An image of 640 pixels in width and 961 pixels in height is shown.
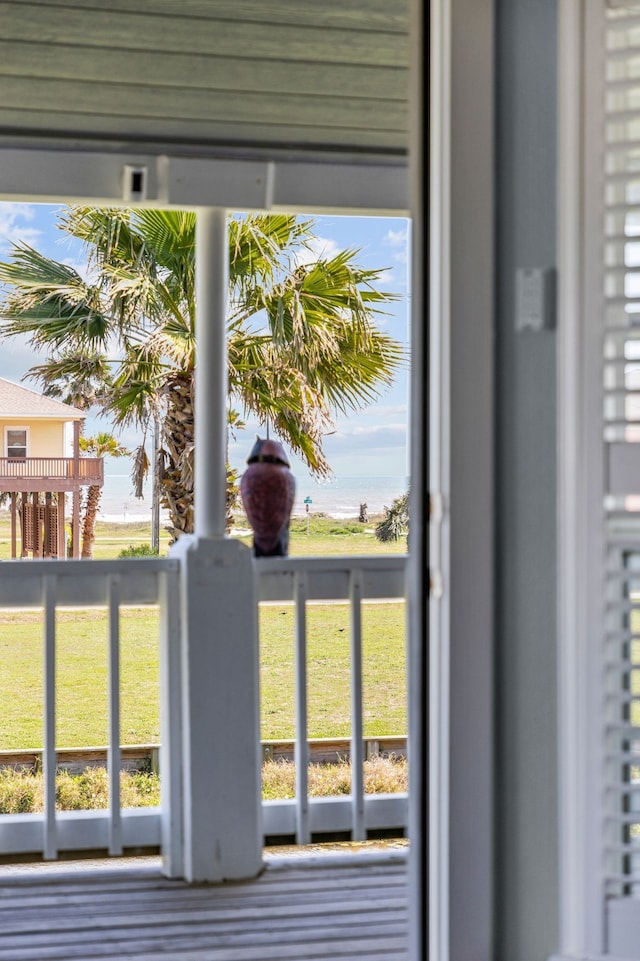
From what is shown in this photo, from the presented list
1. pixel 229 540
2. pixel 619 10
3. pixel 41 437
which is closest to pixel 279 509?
pixel 229 540

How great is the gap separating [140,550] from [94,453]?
5.50ft

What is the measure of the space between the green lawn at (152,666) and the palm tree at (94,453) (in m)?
0.16

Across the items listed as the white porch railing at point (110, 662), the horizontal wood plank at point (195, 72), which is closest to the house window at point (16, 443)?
the white porch railing at point (110, 662)

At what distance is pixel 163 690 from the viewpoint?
274 cm

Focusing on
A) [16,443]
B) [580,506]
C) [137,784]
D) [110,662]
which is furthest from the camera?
[16,443]

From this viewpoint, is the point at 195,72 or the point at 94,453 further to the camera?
the point at 94,453

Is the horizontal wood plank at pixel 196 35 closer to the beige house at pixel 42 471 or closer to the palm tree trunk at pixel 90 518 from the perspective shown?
the beige house at pixel 42 471

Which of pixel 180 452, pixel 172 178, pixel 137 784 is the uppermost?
pixel 172 178

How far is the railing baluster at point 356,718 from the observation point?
9.31 ft

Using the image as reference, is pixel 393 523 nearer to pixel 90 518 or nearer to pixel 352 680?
pixel 90 518

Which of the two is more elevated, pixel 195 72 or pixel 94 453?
pixel 195 72

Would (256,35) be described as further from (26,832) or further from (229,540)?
Answer: (26,832)

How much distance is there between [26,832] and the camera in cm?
277

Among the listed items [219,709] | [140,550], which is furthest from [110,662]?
[140,550]
